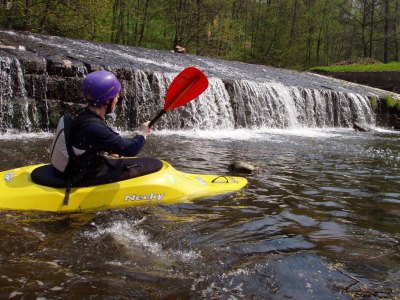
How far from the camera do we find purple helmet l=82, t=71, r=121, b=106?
8.98ft

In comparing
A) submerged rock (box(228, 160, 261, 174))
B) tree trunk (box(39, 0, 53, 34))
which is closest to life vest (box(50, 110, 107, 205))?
submerged rock (box(228, 160, 261, 174))

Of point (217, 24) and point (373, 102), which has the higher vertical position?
point (217, 24)

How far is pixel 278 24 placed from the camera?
28297mm

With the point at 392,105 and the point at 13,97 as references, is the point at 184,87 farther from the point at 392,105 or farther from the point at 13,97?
the point at 392,105

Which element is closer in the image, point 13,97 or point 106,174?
point 106,174

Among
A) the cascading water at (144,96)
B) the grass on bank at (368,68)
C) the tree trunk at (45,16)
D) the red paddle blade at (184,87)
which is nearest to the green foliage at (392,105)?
the cascading water at (144,96)

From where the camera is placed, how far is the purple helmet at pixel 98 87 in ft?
8.98

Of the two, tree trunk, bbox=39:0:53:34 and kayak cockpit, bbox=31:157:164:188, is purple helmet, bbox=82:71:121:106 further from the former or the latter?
tree trunk, bbox=39:0:53:34

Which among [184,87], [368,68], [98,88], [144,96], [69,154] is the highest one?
[368,68]

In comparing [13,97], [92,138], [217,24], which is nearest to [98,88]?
[92,138]

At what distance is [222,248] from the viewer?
2.45 metres

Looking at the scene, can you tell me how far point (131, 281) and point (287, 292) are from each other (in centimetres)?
85

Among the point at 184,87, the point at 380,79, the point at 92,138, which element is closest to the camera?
the point at 92,138

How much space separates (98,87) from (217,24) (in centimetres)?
2129
